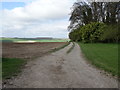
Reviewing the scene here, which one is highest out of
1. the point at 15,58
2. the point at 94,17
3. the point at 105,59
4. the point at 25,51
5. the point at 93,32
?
the point at 94,17

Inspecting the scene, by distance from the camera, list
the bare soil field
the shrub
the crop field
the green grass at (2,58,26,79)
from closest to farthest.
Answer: the green grass at (2,58,26,79), the crop field, the bare soil field, the shrub

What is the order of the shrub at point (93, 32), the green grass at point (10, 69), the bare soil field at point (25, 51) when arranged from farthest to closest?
the shrub at point (93, 32)
the bare soil field at point (25, 51)
the green grass at point (10, 69)

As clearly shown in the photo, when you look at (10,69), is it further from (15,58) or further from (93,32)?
(93,32)

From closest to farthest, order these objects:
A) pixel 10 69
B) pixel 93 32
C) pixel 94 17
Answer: pixel 10 69
pixel 93 32
pixel 94 17

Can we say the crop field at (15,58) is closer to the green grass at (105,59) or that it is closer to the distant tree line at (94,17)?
the green grass at (105,59)

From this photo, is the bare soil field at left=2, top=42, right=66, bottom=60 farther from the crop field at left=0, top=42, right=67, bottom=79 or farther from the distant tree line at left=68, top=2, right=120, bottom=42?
the distant tree line at left=68, top=2, right=120, bottom=42

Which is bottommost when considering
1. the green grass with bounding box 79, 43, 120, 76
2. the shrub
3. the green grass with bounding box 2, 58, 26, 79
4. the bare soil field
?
the bare soil field

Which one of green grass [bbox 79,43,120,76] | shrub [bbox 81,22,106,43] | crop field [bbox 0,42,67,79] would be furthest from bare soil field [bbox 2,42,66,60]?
shrub [bbox 81,22,106,43]

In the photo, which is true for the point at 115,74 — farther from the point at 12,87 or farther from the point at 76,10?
the point at 76,10

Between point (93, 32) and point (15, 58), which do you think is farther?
point (93, 32)

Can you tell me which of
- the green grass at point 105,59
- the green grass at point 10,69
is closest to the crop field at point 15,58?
the green grass at point 10,69

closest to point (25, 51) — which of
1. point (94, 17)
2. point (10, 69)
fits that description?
point (10, 69)

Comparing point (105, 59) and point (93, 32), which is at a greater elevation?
point (93, 32)

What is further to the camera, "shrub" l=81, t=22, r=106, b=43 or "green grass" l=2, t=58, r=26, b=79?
"shrub" l=81, t=22, r=106, b=43
